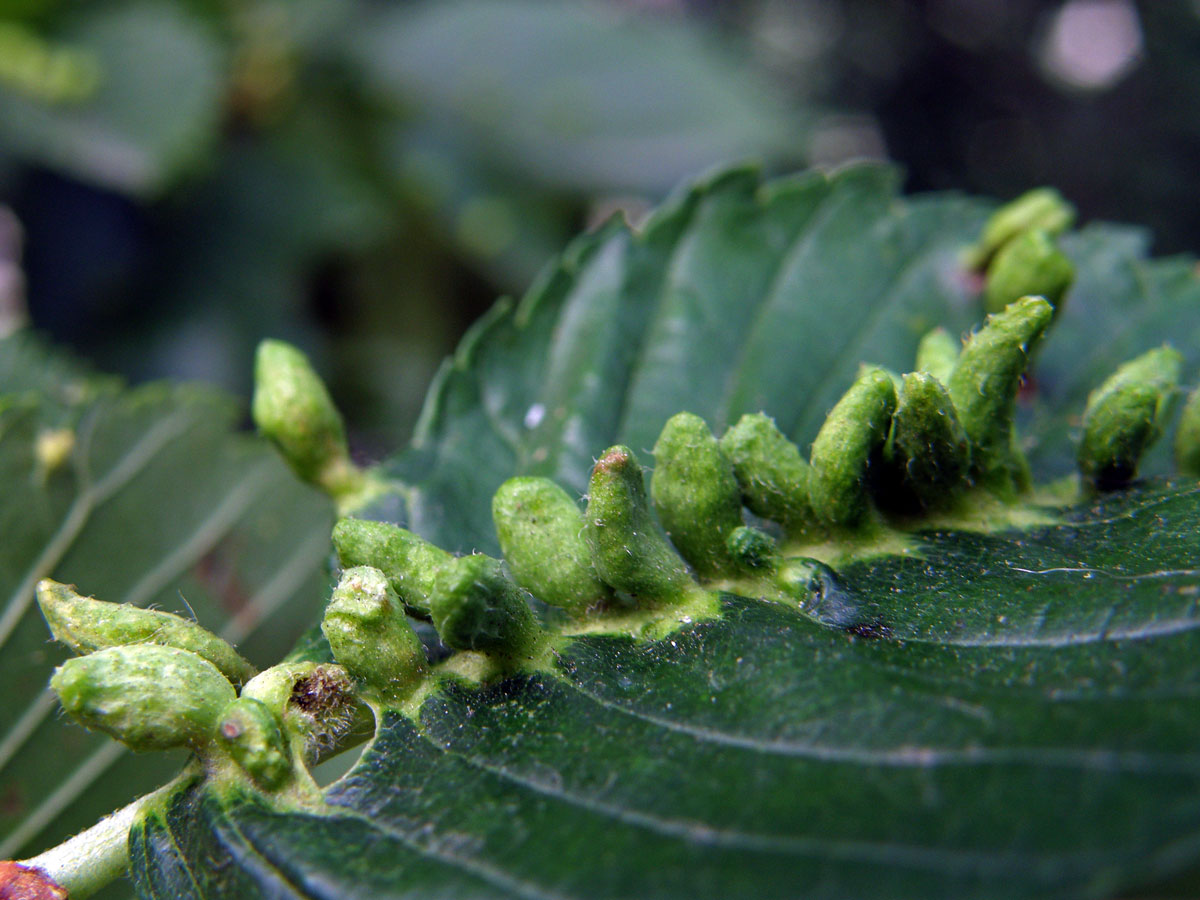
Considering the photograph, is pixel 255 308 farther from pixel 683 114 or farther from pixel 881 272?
pixel 881 272

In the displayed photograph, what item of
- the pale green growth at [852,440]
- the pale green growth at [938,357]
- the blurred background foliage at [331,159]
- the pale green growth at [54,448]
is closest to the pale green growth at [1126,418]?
the pale green growth at [938,357]

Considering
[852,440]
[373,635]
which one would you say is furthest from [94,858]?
[852,440]

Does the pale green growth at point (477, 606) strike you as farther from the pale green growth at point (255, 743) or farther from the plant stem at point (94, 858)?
the plant stem at point (94, 858)

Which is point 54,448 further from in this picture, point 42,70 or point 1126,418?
point 42,70

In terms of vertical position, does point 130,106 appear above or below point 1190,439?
above

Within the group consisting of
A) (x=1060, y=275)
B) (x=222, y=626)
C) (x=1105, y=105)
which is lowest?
(x=222, y=626)

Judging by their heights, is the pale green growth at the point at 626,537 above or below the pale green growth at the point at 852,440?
below

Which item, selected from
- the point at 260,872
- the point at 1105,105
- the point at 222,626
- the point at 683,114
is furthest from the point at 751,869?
the point at 1105,105
